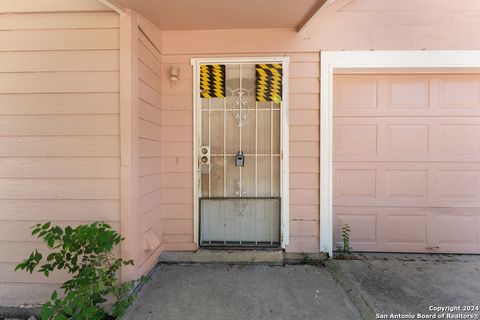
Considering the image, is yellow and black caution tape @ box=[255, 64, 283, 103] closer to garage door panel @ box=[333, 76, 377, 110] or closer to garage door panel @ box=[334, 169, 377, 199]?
garage door panel @ box=[333, 76, 377, 110]

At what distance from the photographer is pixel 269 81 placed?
2.40m

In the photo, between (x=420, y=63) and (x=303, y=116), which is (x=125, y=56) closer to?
(x=303, y=116)

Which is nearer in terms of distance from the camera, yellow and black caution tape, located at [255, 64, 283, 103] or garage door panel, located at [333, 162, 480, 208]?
yellow and black caution tape, located at [255, 64, 283, 103]

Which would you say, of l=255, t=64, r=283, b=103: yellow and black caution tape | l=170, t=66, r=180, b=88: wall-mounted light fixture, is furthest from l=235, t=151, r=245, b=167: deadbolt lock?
l=170, t=66, r=180, b=88: wall-mounted light fixture

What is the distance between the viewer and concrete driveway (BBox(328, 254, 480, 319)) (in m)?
1.66

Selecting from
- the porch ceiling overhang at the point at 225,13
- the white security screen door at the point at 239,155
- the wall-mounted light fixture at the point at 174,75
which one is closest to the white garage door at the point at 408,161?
the white security screen door at the point at 239,155

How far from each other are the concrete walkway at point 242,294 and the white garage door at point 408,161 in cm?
80

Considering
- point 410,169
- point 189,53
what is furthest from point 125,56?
point 410,169

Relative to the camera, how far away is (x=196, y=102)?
7.95ft

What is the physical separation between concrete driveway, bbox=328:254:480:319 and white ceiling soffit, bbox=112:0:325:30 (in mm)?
2351

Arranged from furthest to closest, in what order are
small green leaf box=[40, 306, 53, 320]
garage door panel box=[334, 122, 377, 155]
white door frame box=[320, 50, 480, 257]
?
garage door panel box=[334, 122, 377, 155]
white door frame box=[320, 50, 480, 257]
small green leaf box=[40, 306, 53, 320]

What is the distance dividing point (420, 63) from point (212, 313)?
9.67ft

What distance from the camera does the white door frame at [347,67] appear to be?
2.32 m

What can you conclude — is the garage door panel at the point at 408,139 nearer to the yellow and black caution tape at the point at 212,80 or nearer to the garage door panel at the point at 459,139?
the garage door panel at the point at 459,139
